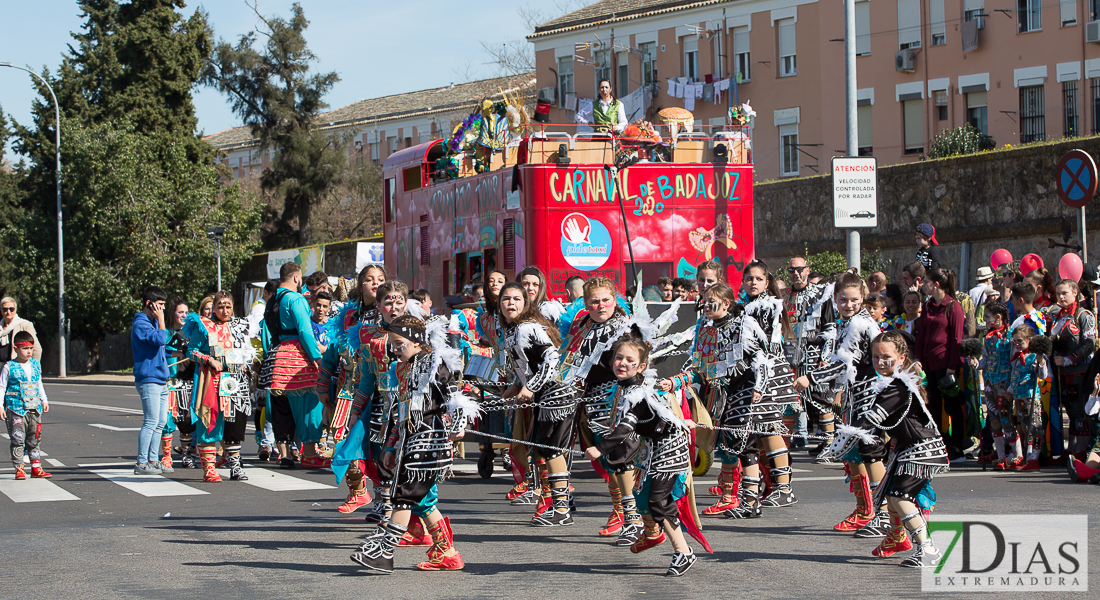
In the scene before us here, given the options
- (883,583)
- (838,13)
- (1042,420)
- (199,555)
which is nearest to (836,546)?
(883,583)

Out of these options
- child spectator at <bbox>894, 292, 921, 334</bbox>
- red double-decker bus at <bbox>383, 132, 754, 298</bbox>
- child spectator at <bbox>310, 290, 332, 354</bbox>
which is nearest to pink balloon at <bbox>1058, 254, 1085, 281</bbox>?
child spectator at <bbox>894, 292, 921, 334</bbox>

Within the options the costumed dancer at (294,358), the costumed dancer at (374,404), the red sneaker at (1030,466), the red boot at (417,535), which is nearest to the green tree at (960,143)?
the red sneaker at (1030,466)

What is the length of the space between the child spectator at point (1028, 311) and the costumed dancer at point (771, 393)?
3.28 m

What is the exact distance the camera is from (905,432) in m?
6.89

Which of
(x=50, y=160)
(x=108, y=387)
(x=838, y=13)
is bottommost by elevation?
(x=108, y=387)

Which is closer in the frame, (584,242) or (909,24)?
(584,242)

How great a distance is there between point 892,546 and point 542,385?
8.00 feet

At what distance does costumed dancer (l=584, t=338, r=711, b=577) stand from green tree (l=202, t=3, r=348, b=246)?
43628 millimetres

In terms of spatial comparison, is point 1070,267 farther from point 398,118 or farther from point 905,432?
point 398,118

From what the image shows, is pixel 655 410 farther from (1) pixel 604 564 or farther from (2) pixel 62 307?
(2) pixel 62 307

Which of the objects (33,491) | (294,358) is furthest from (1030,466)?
(33,491)

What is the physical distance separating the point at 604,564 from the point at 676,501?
0.68 meters

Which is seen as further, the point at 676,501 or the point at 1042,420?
the point at 1042,420

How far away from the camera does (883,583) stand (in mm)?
6418
